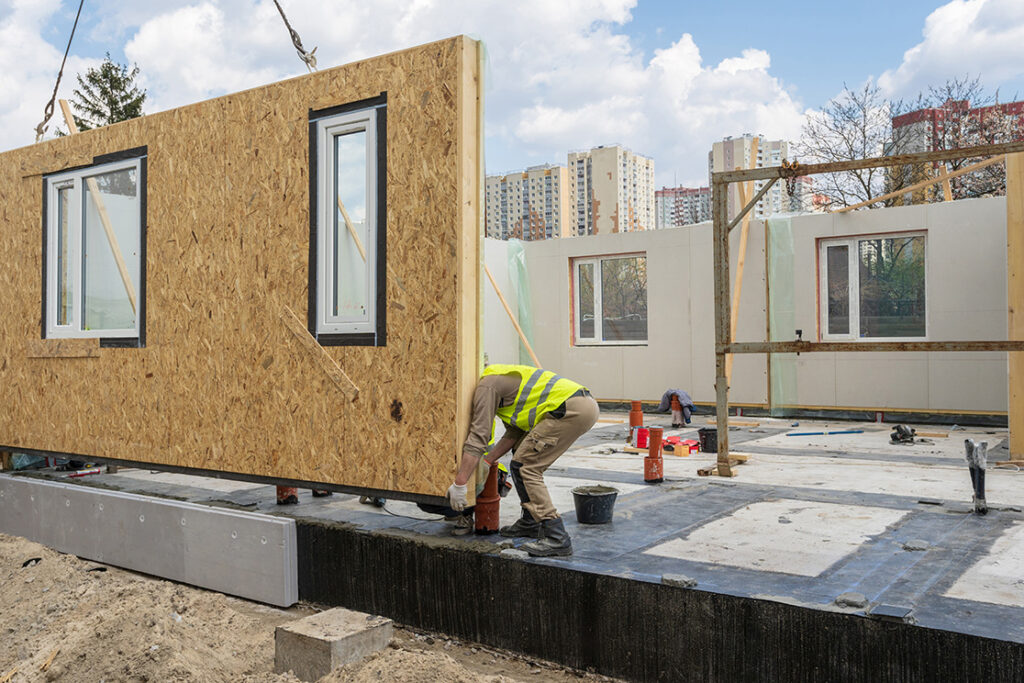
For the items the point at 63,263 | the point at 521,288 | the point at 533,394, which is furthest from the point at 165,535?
the point at 521,288

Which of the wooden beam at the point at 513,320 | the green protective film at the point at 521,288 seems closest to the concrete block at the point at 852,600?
the wooden beam at the point at 513,320

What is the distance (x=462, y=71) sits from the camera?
182 inches

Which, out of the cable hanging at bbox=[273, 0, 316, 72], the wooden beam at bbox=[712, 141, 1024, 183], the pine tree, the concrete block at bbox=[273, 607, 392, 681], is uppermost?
the pine tree

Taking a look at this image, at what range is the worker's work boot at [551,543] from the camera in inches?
171

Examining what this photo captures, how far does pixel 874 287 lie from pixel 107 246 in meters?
9.87

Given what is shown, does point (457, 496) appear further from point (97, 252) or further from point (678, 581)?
point (97, 252)

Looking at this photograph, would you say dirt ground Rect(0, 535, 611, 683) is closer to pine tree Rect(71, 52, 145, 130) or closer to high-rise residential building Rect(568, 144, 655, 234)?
high-rise residential building Rect(568, 144, 655, 234)

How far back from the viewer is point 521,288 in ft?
48.6

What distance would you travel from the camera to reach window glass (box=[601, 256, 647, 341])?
1382 cm

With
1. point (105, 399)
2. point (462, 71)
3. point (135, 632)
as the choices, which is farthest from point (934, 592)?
point (105, 399)

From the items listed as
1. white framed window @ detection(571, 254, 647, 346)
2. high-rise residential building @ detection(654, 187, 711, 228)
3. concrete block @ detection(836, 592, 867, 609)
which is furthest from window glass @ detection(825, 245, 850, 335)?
high-rise residential building @ detection(654, 187, 711, 228)

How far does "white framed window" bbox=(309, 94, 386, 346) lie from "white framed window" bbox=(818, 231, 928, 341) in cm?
854

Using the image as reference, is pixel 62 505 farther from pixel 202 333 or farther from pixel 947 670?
pixel 947 670

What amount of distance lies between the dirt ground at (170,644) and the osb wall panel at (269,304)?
0.94 m
